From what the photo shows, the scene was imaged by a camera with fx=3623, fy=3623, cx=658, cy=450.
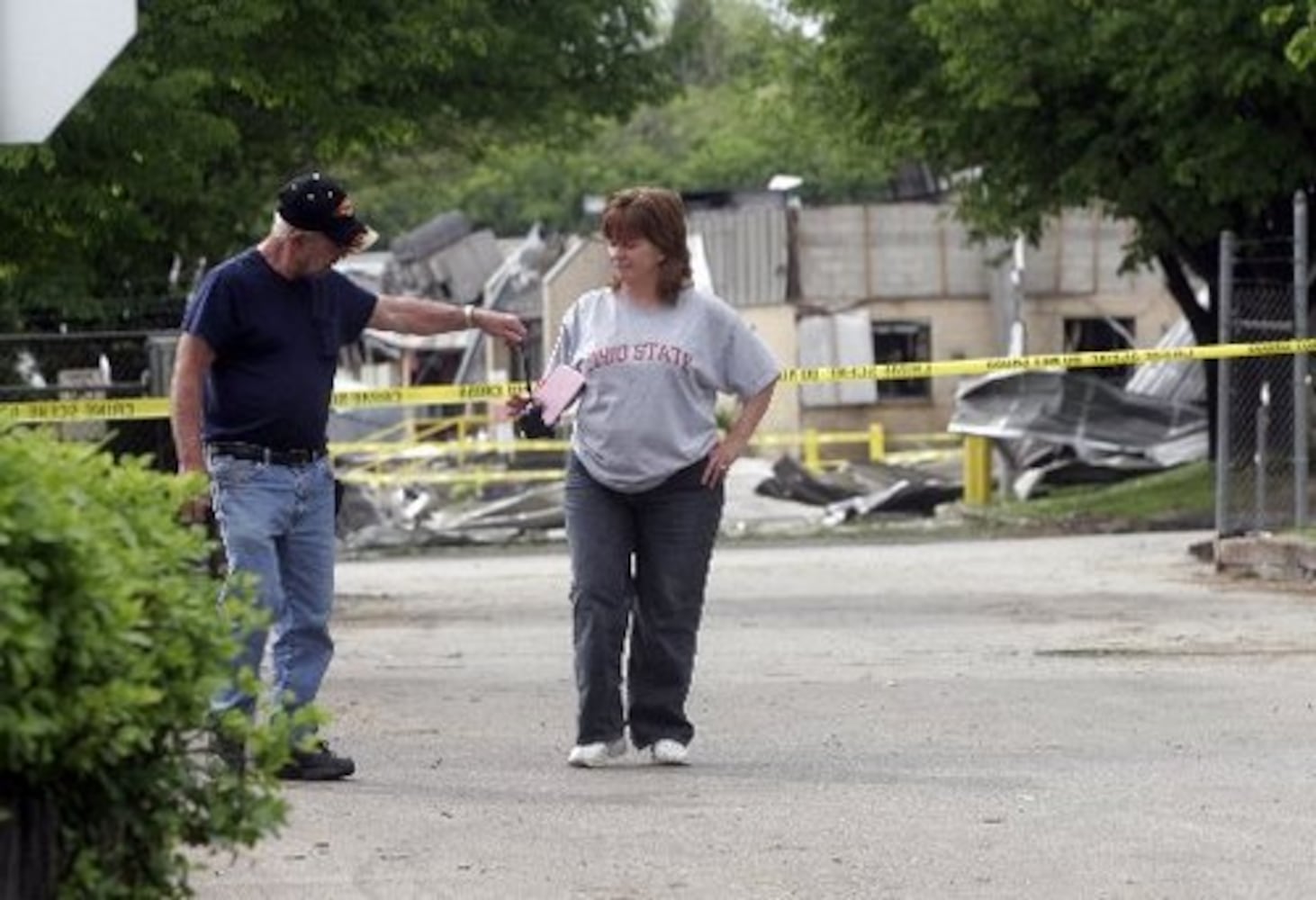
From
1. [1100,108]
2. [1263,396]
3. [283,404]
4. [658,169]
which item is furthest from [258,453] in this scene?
[658,169]

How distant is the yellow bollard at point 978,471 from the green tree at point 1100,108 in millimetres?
3177

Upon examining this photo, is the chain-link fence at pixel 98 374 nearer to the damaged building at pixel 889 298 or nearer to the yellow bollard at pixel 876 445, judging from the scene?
the yellow bollard at pixel 876 445

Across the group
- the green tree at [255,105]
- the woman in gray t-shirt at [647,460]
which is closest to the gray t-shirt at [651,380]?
the woman in gray t-shirt at [647,460]

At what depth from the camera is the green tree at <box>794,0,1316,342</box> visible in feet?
100

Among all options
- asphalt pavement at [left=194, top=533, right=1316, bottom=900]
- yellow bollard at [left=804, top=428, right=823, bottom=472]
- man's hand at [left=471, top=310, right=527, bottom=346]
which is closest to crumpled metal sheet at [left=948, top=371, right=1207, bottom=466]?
yellow bollard at [left=804, top=428, right=823, bottom=472]

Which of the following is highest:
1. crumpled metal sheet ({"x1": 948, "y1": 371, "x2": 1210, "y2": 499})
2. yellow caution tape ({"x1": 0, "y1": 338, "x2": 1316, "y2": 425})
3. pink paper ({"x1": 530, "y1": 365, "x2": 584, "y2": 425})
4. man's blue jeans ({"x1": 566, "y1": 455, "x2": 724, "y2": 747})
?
pink paper ({"x1": 530, "y1": 365, "x2": 584, "y2": 425})

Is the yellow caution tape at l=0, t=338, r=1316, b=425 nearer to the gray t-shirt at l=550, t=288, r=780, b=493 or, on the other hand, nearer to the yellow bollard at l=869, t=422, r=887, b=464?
the gray t-shirt at l=550, t=288, r=780, b=493

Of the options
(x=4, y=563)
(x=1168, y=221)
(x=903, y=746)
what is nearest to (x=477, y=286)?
(x=1168, y=221)

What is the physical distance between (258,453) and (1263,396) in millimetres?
15195

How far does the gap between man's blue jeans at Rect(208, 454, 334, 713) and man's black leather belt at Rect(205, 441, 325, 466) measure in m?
0.01

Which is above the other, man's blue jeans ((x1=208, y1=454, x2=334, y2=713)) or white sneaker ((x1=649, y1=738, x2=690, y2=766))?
man's blue jeans ((x1=208, y1=454, x2=334, y2=713))

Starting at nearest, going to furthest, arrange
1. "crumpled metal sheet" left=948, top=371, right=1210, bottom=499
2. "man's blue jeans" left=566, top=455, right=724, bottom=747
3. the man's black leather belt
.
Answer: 1. the man's black leather belt
2. "man's blue jeans" left=566, top=455, right=724, bottom=747
3. "crumpled metal sheet" left=948, top=371, right=1210, bottom=499

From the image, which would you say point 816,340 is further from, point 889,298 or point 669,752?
point 669,752

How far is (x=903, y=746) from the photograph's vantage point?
1205 cm
